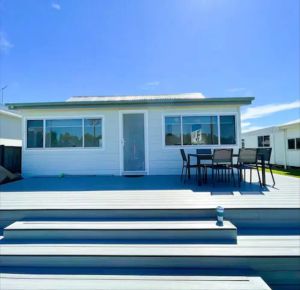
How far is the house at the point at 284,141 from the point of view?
12.4 metres

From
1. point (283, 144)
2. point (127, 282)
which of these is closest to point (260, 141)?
point (283, 144)

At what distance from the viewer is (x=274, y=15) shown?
7.32m

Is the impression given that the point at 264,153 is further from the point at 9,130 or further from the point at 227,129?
the point at 9,130

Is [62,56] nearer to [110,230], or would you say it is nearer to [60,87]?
[60,87]

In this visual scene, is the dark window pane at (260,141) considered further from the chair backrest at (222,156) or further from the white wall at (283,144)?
the chair backrest at (222,156)

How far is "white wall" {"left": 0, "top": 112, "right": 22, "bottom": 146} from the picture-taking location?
11855 mm

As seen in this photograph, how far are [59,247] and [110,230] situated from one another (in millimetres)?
694

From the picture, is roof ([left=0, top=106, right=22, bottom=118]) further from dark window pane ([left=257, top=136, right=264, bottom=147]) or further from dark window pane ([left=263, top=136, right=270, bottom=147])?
dark window pane ([left=257, top=136, right=264, bottom=147])

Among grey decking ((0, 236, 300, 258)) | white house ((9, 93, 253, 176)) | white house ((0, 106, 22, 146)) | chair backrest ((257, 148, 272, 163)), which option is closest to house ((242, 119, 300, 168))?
white house ((9, 93, 253, 176))

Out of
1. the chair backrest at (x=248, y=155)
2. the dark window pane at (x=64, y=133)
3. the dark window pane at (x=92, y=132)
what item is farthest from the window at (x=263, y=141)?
the dark window pane at (x=64, y=133)

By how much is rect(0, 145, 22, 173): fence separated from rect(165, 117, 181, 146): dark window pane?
5894 mm

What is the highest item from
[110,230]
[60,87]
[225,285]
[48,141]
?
[60,87]

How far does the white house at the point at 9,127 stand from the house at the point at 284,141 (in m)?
17.8

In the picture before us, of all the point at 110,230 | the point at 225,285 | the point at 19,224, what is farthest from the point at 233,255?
the point at 19,224
